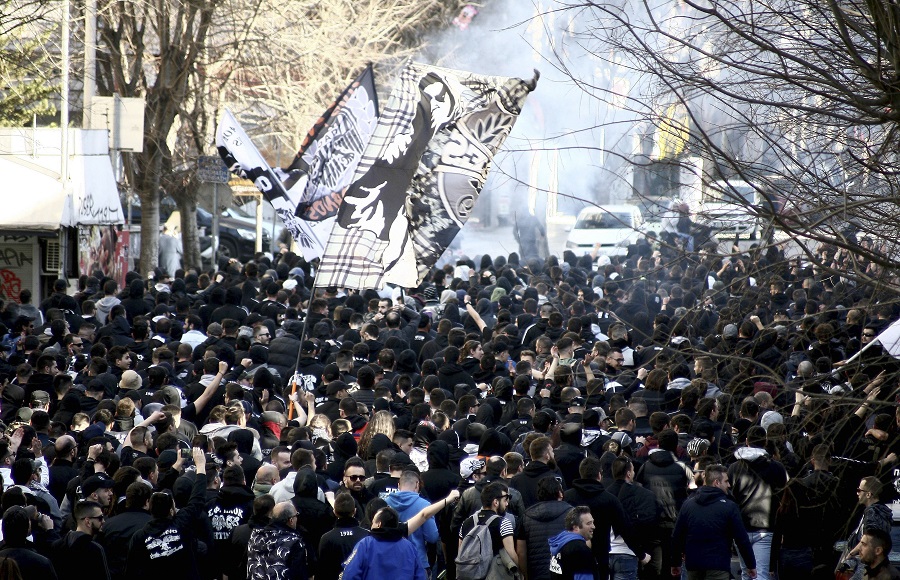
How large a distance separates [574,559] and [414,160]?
5.12m

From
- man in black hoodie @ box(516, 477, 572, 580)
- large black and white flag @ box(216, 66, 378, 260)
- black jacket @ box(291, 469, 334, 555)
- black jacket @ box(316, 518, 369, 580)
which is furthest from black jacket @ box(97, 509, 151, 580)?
large black and white flag @ box(216, 66, 378, 260)

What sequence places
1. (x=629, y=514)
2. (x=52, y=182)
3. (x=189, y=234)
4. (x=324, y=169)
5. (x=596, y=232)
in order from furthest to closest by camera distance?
(x=596, y=232) < (x=189, y=234) < (x=52, y=182) < (x=324, y=169) < (x=629, y=514)

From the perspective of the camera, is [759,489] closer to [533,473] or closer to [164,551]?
[533,473]

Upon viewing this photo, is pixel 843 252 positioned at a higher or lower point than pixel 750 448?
higher

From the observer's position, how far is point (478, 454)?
29.6 feet

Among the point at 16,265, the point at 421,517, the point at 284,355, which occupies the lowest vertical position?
the point at 421,517

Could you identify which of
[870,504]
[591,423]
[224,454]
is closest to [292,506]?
[224,454]

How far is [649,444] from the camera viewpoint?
31.6 ft

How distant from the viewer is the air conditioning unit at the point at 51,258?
19062 millimetres

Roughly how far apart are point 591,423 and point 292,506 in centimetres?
305

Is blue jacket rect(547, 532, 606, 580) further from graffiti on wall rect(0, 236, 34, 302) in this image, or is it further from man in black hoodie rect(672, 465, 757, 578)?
graffiti on wall rect(0, 236, 34, 302)

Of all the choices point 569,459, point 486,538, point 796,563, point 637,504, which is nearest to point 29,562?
point 486,538

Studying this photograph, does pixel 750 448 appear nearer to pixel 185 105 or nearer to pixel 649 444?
pixel 649 444

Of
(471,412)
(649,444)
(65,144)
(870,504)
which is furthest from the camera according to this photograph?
(65,144)
